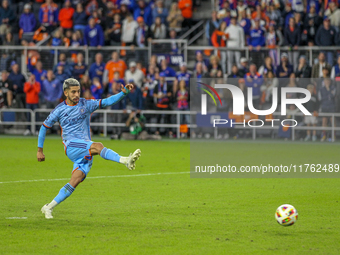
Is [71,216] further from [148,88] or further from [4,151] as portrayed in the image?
[148,88]

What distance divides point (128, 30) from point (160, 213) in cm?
1659

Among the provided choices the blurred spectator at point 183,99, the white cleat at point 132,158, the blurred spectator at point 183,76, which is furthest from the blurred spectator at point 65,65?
the white cleat at point 132,158

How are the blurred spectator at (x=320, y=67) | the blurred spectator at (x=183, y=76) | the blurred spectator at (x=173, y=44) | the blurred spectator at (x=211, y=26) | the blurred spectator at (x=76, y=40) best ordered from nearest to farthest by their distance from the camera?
1. the blurred spectator at (x=320, y=67)
2. the blurred spectator at (x=183, y=76)
3. the blurred spectator at (x=173, y=44)
4. the blurred spectator at (x=211, y=26)
5. the blurred spectator at (x=76, y=40)

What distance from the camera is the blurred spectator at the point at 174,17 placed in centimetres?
2498

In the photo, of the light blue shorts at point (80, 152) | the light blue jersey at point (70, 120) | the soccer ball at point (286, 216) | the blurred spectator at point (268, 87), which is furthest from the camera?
the blurred spectator at point (268, 87)

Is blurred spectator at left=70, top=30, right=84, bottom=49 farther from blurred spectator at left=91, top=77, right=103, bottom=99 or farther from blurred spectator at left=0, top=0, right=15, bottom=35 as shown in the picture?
blurred spectator at left=0, top=0, right=15, bottom=35

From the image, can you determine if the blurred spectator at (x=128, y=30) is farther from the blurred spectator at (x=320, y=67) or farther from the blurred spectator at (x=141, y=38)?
the blurred spectator at (x=320, y=67)

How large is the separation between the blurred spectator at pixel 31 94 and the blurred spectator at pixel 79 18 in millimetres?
3373

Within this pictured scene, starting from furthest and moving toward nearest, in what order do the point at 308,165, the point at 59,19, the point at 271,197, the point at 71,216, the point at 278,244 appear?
the point at 59,19
the point at 308,165
the point at 271,197
the point at 71,216
the point at 278,244

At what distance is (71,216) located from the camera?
28.7 ft

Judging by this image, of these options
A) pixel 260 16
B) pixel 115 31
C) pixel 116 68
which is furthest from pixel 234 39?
pixel 115 31

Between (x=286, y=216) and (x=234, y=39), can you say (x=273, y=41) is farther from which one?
(x=286, y=216)

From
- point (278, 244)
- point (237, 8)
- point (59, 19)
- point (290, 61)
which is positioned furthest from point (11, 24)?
point (278, 244)

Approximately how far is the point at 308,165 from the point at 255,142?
6496 millimetres
